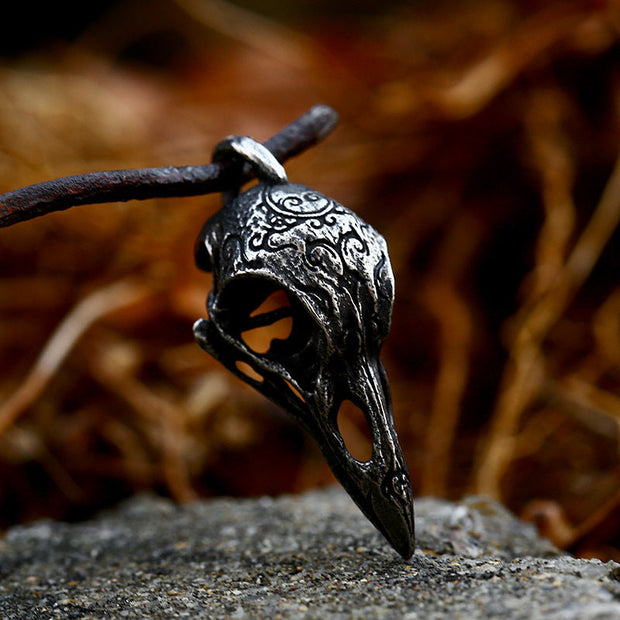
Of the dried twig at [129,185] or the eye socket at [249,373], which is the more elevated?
the dried twig at [129,185]

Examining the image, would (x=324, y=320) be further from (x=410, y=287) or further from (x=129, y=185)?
(x=410, y=287)

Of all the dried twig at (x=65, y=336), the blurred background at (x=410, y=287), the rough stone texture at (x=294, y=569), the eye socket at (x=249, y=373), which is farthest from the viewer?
the blurred background at (x=410, y=287)

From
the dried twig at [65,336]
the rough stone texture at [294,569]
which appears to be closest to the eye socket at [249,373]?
the rough stone texture at [294,569]

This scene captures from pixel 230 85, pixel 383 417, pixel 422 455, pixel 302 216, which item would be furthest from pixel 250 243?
pixel 230 85

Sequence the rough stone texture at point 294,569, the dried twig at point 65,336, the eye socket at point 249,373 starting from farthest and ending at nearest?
1. the dried twig at point 65,336
2. the eye socket at point 249,373
3. the rough stone texture at point 294,569

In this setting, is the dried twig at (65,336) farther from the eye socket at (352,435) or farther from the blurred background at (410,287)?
the eye socket at (352,435)

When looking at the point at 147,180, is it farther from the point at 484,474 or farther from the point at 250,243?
the point at 484,474
